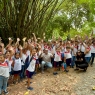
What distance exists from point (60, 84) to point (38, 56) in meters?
1.89

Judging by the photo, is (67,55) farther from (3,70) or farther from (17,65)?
(3,70)

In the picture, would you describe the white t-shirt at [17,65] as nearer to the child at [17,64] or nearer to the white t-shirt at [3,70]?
the child at [17,64]

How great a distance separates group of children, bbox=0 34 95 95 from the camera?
6209 mm

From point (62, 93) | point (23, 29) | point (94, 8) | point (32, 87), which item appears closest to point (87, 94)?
point (62, 93)

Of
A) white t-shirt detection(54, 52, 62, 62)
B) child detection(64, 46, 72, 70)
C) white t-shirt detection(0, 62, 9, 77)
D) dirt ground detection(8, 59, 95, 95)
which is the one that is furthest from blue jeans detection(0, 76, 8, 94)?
child detection(64, 46, 72, 70)

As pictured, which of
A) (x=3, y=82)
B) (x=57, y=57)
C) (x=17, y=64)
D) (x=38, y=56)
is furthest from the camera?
(x=38, y=56)

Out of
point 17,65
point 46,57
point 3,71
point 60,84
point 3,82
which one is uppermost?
point 46,57

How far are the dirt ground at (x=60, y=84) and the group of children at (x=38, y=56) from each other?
0.26m

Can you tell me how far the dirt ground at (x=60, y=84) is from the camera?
5844 mm

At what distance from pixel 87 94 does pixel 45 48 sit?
129 inches

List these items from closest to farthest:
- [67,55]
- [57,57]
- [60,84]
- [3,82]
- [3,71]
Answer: [3,71] → [3,82] → [60,84] → [57,57] → [67,55]

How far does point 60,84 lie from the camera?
6.54 m

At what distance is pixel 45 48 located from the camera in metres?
8.43

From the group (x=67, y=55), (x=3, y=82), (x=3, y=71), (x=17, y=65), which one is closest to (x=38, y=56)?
(x=67, y=55)
